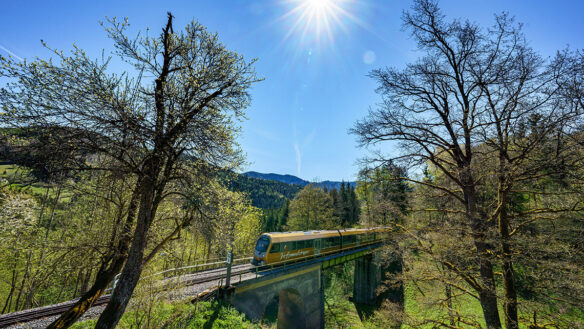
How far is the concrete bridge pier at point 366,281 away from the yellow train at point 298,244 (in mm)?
3491

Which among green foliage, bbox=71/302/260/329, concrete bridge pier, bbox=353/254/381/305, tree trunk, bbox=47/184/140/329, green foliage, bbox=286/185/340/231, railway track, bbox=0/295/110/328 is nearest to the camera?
tree trunk, bbox=47/184/140/329

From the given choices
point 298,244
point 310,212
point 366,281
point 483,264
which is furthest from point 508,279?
point 310,212

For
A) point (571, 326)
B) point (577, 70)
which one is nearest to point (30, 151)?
point (571, 326)

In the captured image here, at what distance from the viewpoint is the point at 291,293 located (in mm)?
15070

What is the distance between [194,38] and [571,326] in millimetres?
→ 10871

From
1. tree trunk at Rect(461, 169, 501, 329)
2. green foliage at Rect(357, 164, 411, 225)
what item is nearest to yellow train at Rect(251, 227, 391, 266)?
green foliage at Rect(357, 164, 411, 225)

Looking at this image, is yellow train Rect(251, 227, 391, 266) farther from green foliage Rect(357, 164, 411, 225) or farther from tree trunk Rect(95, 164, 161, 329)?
tree trunk Rect(95, 164, 161, 329)

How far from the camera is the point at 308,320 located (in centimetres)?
1506

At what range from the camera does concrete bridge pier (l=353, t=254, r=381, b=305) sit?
78.0ft

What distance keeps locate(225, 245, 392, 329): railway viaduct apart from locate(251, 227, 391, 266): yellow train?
825mm

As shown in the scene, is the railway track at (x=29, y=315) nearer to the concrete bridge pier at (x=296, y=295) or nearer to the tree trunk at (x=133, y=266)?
the tree trunk at (x=133, y=266)

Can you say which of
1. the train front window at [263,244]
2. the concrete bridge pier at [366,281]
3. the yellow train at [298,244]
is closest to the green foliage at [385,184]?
the yellow train at [298,244]

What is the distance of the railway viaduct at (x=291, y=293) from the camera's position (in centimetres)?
1043

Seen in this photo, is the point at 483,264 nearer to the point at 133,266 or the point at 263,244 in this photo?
the point at 133,266
